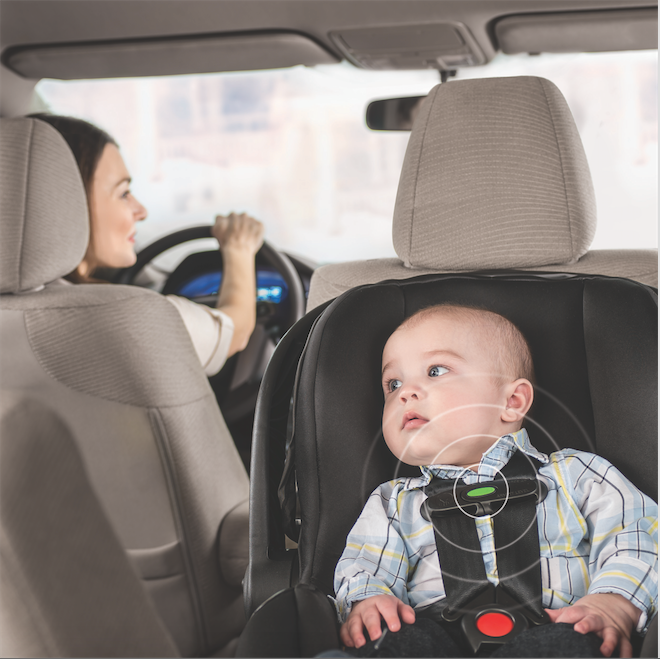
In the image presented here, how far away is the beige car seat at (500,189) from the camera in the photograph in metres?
1.21

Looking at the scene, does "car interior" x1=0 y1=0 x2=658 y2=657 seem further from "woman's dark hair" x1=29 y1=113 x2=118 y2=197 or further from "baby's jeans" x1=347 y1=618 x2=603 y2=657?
"woman's dark hair" x1=29 y1=113 x2=118 y2=197

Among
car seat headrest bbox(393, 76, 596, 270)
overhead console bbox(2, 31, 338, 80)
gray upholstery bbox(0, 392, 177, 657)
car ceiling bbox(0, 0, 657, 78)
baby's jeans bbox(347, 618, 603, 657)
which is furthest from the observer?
overhead console bbox(2, 31, 338, 80)

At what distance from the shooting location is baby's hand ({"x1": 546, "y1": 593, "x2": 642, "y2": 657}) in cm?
85

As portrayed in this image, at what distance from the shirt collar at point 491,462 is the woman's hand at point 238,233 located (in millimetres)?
1068

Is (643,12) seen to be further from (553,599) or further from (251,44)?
(553,599)

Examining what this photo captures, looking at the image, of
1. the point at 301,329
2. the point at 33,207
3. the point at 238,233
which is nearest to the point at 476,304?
the point at 301,329

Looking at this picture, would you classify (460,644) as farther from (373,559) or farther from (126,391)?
(126,391)

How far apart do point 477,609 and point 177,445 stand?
0.72 metres

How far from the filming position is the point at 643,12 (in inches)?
A: 61.2

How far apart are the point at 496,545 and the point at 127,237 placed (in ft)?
4.63

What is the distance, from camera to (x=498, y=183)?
1.22 meters

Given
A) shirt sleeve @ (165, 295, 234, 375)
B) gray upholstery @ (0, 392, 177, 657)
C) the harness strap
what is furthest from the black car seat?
shirt sleeve @ (165, 295, 234, 375)

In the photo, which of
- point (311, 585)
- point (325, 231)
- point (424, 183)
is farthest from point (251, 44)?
point (311, 585)

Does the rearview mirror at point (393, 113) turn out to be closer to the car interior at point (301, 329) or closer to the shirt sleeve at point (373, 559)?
the car interior at point (301, 329)
